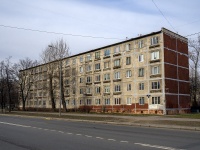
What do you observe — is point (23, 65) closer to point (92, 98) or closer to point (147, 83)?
point (92, 98)

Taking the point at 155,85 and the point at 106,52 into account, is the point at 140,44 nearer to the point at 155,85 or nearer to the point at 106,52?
the point at 155,85

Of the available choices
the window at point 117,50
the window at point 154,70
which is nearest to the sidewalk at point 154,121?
the window at point 154,70

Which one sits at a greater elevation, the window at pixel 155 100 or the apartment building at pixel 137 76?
the apartment building at pixel 137 76

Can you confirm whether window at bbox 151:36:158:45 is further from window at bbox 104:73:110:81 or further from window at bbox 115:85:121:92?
window at bbox 104:73:110:81

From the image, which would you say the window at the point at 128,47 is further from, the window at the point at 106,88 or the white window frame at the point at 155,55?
the window at the point at 106,88

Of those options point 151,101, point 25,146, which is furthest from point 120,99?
point 25,146

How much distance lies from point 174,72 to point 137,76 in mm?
6465

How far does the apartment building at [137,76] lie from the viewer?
4706 cm

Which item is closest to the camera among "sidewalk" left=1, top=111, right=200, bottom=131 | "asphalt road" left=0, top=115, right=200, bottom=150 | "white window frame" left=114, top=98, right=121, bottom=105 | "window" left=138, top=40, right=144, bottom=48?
"asphalt road" left=0, top=115, right=200, bottom=150

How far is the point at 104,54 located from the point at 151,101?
52.5ft

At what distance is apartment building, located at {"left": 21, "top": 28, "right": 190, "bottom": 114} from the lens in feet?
154

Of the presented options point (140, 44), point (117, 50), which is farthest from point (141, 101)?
point (117, 50)

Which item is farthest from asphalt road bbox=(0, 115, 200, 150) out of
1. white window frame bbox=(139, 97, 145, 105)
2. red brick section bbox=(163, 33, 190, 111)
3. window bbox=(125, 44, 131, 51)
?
window bbox=(125, 44, 131, 51)

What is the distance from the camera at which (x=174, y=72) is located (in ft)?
162
